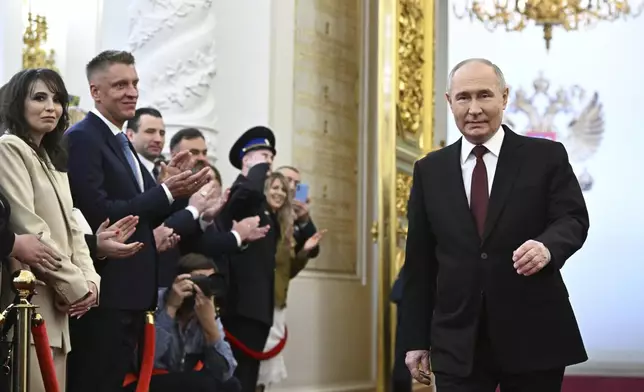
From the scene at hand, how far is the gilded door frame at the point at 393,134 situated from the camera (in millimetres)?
7973

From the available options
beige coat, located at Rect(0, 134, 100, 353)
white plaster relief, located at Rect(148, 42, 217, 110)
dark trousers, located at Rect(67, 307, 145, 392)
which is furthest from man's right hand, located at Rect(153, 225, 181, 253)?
white plaster relief, located at Rect(148, 42, 217, 110)

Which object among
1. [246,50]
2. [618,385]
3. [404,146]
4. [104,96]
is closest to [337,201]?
[404,146]

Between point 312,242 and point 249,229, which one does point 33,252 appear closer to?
point 249,229

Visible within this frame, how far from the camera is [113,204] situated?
4555 mm

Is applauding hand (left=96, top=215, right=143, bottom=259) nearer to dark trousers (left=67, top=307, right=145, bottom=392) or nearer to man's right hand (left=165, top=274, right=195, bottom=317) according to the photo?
dark trousers (left=67, top=307, right=145, bottom=392)

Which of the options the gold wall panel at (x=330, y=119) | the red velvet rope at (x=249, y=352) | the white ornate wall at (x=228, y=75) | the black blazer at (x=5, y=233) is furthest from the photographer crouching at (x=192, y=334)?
the gold wall panel at (x=330, y=119)

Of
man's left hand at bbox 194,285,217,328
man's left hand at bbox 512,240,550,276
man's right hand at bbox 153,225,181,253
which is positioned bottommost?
man's left hand at bbox 194,285,217,328

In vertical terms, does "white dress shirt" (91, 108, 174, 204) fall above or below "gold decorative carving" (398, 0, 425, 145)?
below

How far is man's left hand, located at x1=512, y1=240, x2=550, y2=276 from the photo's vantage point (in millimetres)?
3137

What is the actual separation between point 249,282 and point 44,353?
300cm

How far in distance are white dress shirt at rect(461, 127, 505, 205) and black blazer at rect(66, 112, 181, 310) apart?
4.87 feet

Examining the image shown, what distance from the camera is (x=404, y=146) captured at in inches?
332

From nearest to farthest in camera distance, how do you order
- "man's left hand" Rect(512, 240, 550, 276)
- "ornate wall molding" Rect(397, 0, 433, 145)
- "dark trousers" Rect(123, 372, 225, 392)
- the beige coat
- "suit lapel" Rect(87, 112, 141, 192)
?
"man's left hand" Rect(512, 240, 550, 276)
the beige coat
"suit lapel" Rect(87, 112, 141, 192)
"dark trousers" Rect(123, 372, 225, 392)
"ornate wall molding" Rect(397, 0, 433, 145)

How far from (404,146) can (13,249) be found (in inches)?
195
